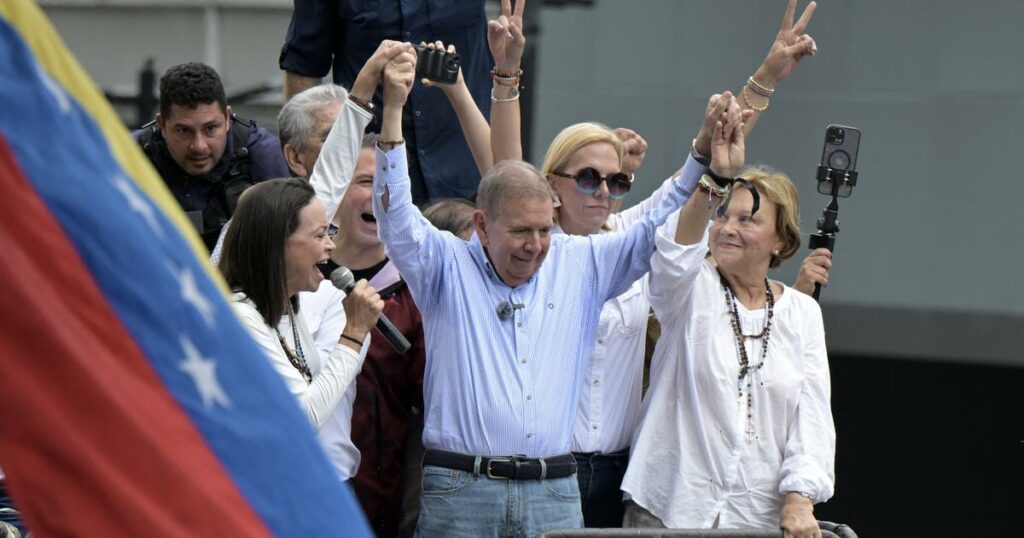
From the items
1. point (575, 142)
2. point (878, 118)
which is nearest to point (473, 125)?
point (575, 142)

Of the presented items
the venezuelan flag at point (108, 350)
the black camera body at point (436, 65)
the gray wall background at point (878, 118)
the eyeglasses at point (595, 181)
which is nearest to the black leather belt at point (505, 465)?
the eyeglasses at point (595, 181)

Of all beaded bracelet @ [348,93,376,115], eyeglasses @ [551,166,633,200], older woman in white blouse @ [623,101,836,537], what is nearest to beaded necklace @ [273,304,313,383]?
beaded bracelet @ [348,93,376,115]

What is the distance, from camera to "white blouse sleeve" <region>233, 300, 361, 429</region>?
3990 millimetres

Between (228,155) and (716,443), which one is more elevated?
(228,155)

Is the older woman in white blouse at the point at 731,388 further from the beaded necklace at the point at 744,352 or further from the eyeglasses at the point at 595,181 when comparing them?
the eyeglasses at the point at 595,181

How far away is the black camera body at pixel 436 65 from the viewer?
4828mm

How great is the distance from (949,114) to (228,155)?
4.46 m

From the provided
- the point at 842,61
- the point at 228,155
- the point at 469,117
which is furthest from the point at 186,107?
the point at 842,61

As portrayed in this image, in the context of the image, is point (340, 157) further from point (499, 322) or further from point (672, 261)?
point (672, 261)

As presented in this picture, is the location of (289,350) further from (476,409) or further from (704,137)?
(704,137)

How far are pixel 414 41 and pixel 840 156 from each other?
1626 mm

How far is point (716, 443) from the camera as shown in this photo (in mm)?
4625

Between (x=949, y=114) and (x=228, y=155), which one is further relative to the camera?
(x=949, y=114)

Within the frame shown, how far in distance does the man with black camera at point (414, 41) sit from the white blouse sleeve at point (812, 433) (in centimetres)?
157
